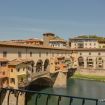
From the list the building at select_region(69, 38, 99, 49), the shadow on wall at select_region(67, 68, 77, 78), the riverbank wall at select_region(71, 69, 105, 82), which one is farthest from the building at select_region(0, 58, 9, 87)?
the building at select_region(69, 38, 99, 49)

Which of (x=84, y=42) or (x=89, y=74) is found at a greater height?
(x=84, y=42)

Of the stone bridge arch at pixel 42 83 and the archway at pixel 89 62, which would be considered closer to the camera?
the stone bridge arch at pixel 42 83

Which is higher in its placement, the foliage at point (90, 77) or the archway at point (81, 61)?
the archway at point (81, 61)

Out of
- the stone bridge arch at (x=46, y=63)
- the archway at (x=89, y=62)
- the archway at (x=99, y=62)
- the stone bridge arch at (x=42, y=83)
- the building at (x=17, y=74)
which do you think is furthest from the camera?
the archway at (x=89, y=62)

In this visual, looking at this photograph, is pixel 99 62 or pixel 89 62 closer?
pixel 99 62

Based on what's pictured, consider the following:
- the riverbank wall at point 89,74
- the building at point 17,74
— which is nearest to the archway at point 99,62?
the riverbank wall at point 89,74

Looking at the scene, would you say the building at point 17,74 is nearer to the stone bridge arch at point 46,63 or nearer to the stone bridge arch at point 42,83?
the stone bridge arch at point 42,83

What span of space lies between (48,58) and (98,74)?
2337cm

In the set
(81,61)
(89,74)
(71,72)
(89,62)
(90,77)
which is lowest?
(90,77)

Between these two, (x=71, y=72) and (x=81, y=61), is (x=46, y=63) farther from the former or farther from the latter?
(x=81, y=61)

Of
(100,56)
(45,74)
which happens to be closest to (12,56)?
(45,74)

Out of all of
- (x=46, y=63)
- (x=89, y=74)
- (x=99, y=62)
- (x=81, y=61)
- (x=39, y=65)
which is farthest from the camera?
(x=81, y=61)

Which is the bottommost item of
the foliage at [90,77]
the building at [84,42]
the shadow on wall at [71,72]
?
the foliage at [90,77]

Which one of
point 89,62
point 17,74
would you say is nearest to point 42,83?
point 17,74
